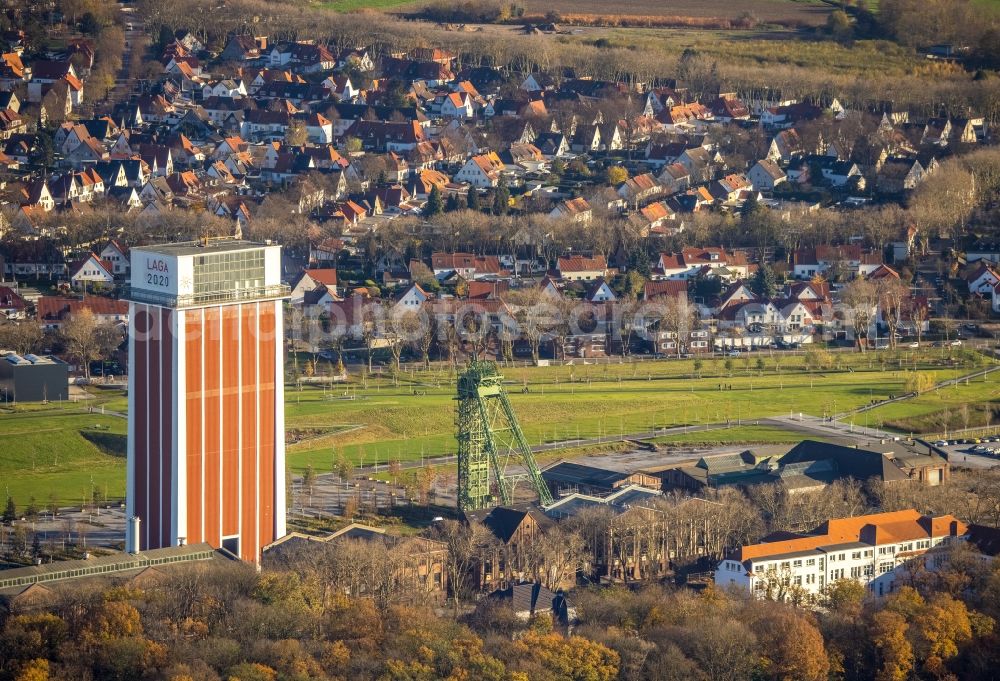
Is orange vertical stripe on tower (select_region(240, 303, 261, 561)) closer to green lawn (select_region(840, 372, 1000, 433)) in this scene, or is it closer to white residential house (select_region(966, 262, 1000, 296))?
green lawn (select_region(840, 372, 1000, 433))

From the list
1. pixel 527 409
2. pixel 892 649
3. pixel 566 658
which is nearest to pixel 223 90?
pixel 527 409

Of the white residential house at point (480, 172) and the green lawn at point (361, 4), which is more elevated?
the green lawn at point (361, 4)

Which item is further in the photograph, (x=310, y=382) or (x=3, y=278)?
Result: (x=3, y=278)

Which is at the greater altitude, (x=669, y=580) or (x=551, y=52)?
(x=551, y=52)

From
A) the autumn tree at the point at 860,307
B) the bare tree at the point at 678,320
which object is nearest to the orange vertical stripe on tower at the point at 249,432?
the bare tree at the point at 678,320

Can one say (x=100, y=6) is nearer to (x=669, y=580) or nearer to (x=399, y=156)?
(x=399, y=156)

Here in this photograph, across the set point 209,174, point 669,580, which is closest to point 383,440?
point 669,580

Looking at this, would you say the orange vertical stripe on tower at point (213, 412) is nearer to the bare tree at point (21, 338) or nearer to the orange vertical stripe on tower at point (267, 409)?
the orange vertical stripe on tower at point (267, 409)
